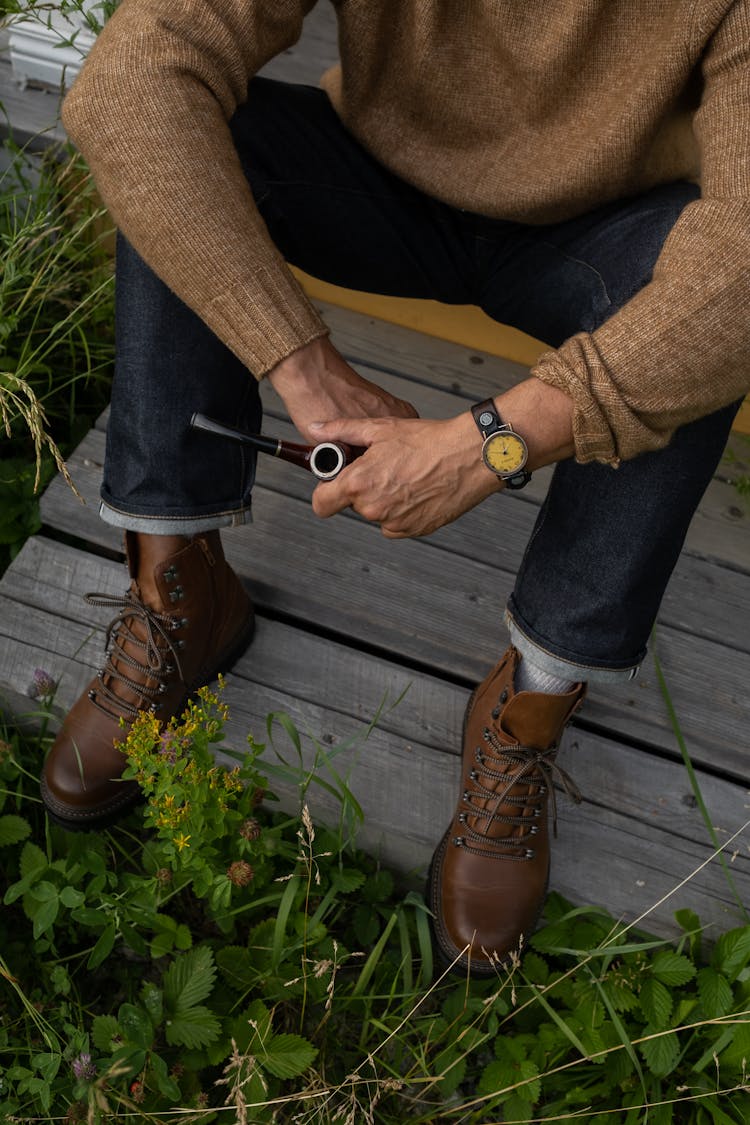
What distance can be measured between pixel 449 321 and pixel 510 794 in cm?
122

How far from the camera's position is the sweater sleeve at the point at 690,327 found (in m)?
1.28

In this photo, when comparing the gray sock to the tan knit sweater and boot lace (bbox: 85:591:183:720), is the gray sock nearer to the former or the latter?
the tan knit sweater

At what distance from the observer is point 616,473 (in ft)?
4.84

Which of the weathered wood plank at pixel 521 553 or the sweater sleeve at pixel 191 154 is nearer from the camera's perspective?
the sweater sleeve at pixel 191 154

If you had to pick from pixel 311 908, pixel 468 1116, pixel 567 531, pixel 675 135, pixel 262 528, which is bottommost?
pixel 468 1116

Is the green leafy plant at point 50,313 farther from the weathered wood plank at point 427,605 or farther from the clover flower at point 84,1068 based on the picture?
the clover flower at point 84,1068

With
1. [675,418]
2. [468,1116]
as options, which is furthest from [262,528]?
[468,1116]

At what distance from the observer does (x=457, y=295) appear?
1883mm

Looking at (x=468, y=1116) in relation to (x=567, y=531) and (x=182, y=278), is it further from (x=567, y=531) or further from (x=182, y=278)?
(x=182, y=278)

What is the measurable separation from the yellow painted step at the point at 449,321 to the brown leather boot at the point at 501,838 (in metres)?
0.96

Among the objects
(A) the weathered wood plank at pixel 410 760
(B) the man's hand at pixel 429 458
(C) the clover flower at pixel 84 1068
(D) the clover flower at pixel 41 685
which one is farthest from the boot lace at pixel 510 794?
(D) the clover flower at pixel 41 685

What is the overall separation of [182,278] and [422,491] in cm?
46

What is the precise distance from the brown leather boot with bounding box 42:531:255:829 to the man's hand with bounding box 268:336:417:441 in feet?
1.15

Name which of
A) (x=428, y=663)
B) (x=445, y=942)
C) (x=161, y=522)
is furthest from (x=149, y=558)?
(x=445, y=942)
